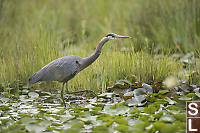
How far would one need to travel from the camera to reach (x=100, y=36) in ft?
18.4

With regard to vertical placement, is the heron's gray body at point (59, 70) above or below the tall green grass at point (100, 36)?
below

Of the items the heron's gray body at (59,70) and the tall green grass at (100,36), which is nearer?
the heron's gray body at (59,70)

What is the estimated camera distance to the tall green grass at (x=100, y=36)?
17.3ft

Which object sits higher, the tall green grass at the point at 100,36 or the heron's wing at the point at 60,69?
the tall green grass at the point at 100,36

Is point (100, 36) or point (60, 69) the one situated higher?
Answer: point (100, 36)

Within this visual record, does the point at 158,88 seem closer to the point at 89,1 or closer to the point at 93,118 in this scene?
the point at 93,118

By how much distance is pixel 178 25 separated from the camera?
7.81m

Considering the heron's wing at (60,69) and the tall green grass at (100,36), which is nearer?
the heron's wing at (60,69)

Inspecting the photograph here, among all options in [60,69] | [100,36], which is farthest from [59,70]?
[100,36]

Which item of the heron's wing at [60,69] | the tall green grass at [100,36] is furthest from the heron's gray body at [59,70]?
the tall green grass at [100,36]

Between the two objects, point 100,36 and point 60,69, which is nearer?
point 60,69

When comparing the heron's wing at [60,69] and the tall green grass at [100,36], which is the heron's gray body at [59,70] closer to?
the heron's wing at [60,69]

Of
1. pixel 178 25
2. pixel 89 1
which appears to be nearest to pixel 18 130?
pixel 178 25

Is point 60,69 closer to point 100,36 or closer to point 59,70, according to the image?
point 59,70
